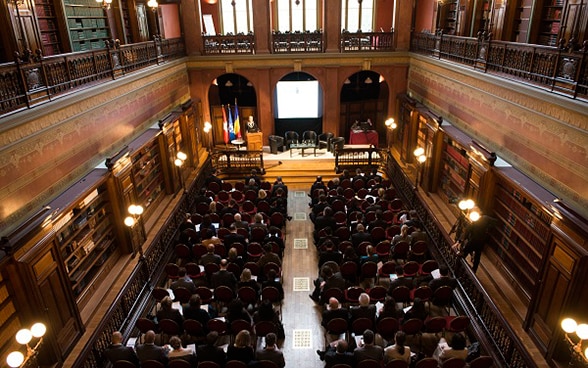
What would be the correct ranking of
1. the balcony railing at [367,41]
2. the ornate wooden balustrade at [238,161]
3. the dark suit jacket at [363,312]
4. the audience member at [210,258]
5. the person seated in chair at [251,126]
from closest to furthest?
1. the dark suit jacket at [363,312]
2. the audience member at [210,258]
3. the ornate wooden balustrade at [238,161]
4. the balcony railing at [367,41]
5. the person seated in chair at [251,126]

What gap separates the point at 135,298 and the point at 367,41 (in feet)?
44.6

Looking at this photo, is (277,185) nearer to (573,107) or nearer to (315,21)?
(573,107)

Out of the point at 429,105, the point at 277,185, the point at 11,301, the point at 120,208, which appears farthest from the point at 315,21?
the point at 11,301

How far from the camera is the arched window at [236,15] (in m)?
19.2

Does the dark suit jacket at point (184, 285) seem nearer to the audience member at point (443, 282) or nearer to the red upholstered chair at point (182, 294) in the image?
the red upholstered chair at point (182, 294)

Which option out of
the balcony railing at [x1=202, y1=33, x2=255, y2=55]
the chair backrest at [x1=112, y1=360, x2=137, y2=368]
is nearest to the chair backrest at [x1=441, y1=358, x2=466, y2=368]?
the chair backrest at [x1=112, y1=360, x2=137, y2=368]

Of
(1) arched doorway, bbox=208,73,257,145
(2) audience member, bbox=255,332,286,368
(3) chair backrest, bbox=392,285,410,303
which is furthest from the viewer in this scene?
(1) arched doorway, bbox=208,73,257,145

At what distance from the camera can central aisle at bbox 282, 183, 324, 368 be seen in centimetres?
811

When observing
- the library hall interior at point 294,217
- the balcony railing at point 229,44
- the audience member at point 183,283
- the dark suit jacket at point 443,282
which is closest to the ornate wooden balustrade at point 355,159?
the library hall interior at point 294,217

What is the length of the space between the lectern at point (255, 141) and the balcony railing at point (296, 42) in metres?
3.59

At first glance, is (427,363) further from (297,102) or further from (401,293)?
(297,102)

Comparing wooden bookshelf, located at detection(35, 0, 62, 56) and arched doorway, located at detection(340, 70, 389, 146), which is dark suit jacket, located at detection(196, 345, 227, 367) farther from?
arched doorway, located at detection(340, 70, 389, 146)

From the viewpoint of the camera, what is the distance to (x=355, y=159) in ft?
55.2

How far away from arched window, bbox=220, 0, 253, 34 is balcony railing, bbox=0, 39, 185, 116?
8004 mm
